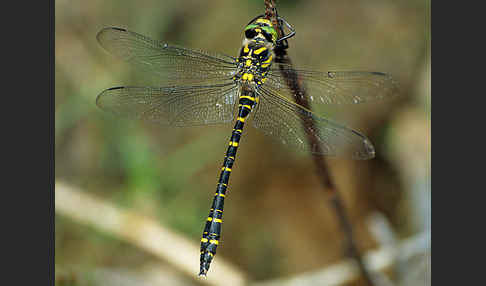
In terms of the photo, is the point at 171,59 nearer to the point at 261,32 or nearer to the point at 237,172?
the point at 261,32

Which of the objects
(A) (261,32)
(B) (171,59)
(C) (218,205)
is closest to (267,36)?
(A) (261,32)

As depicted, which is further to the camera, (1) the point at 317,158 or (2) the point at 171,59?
Result: (2) the point at 171,59

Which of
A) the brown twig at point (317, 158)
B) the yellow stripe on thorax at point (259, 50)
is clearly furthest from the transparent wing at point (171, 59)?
the brown twig at point (317, 158)

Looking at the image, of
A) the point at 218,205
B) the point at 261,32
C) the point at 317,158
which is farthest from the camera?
the point at 218,205

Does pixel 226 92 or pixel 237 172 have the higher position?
pixel 226 92

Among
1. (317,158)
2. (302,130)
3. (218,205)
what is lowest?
(218,205)

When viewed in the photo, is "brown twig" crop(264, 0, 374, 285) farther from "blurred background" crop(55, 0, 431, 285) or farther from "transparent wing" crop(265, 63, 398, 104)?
"blurred background" crop(55, 0, 431, 285)
